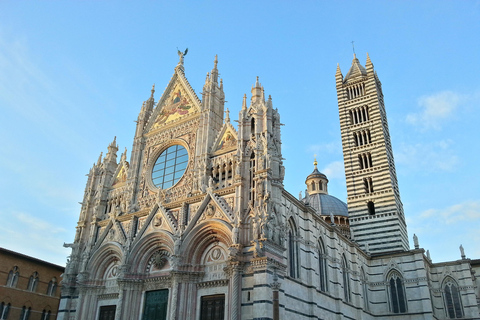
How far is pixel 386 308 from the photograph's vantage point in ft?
97.3

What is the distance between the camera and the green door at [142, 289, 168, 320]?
68.9 feet

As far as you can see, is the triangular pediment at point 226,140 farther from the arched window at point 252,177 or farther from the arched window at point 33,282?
the arched window at point 33,282

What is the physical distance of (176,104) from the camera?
28.4 metres

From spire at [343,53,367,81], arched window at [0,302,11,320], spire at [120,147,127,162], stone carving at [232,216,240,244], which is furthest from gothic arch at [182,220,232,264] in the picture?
spire at [343,53,367,81]

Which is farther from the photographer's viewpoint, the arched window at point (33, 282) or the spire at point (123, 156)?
the spire at point (123, 156)

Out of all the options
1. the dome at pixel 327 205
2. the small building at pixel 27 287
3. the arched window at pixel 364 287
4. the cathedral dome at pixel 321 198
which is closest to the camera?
the small building at pixel 27 287

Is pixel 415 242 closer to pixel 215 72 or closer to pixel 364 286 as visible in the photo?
pixel 364 286

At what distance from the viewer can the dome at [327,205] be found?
43.7 meters

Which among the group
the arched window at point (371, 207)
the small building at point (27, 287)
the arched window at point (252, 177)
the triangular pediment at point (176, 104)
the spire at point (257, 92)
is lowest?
the small building at point (27, 287)

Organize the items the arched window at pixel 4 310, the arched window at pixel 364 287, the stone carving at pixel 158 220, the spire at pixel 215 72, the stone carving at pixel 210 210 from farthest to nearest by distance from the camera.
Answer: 1. the arched window at pixel 364 287
2. the spire at pixel 215 72
3. the arched window at pixel 4 310
4. the stone carving at pixel 158 220
5. the stone carving at pixel 210 210

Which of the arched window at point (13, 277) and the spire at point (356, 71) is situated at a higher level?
the spire at point (356, 71)

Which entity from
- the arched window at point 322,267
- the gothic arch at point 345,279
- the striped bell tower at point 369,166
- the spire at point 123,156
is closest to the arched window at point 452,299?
the striped bell tower at point 369,166

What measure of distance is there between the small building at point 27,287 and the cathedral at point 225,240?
13.0ft

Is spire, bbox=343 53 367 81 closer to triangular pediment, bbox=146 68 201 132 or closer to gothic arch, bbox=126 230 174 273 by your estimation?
triangular pediment, bbox=146 68 201 132
